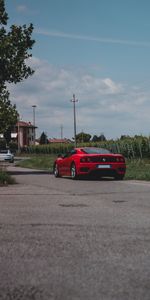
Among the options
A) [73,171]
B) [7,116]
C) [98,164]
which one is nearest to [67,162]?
[73,171]

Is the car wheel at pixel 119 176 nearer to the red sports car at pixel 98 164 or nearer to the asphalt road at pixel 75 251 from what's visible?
the red sports car at pixel 98 164

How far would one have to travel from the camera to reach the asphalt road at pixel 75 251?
4.17 metres

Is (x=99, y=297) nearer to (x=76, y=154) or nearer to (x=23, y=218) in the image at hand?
(x=23, y=218)

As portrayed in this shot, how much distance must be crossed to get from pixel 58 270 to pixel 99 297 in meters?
0.92

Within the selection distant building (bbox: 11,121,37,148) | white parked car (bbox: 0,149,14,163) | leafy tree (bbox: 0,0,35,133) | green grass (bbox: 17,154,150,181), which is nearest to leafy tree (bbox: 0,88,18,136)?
leafy tree (bbox: 0,0,35,133)

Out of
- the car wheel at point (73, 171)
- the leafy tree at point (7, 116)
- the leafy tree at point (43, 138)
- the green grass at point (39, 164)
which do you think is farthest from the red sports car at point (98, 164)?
A: the leafy tree at point (43, 138)

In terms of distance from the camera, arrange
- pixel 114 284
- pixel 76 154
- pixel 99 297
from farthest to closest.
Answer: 1. pixel 76 154
2. pixel 114 284
3. pixel 99 297

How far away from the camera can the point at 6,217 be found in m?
8.52

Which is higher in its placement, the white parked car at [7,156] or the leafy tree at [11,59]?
the leafy tree at [11,59]

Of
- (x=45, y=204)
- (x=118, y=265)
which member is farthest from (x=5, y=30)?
(x=118, y=265)

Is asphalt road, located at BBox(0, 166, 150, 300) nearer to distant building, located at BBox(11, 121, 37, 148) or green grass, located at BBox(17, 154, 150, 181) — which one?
green grass, located at BBox(17, 154, 150, 181)

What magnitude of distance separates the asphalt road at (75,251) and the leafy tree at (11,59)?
56.3 ft

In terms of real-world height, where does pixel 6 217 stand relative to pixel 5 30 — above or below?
below

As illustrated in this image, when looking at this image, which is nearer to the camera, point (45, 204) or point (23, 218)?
point (23, 218)
